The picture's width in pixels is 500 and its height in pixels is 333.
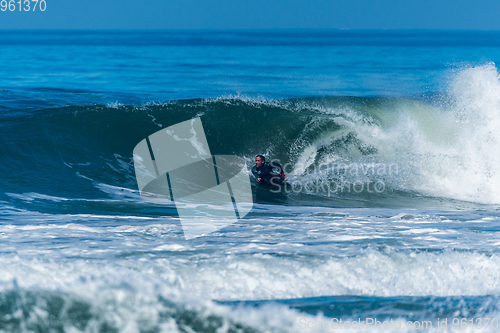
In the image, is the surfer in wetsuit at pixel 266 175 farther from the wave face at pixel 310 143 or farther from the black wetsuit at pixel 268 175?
the wave face at pixel 310 143

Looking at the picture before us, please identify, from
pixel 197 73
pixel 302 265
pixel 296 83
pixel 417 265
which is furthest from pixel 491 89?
pixel 197 73

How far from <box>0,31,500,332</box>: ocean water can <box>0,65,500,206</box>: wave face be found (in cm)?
5

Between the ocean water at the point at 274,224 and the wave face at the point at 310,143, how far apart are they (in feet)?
0.17

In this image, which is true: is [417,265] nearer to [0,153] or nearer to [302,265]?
[302,265]

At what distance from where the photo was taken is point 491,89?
1057cm

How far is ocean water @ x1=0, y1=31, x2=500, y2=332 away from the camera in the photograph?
3.41 meters

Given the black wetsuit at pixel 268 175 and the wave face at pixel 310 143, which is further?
the black wetsuit at pixel 268 175

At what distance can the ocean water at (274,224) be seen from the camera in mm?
3408

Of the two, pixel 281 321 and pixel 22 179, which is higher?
pixel 22 179

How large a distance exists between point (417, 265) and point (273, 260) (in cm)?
138
